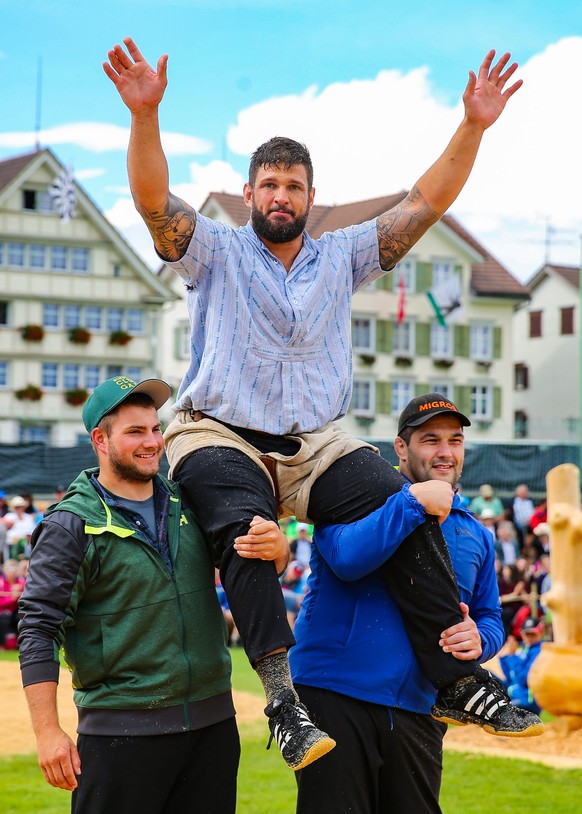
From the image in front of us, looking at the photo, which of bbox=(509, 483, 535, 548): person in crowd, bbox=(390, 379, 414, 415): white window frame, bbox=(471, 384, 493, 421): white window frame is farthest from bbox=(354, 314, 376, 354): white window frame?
bbox=(509, 483, 535, 548): person in crowd

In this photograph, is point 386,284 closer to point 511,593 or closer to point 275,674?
point 511,593

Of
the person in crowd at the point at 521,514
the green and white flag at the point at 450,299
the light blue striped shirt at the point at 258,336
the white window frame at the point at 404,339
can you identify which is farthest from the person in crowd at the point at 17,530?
the white window frame at the point at 404,339

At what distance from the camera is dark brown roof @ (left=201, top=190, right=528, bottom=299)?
39.0 meters

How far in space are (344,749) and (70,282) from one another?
3706 cm

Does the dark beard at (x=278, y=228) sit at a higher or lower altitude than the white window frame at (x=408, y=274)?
lower

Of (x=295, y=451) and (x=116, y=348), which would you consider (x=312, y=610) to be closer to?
(x=295, y=451)

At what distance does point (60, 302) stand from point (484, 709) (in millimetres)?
37180

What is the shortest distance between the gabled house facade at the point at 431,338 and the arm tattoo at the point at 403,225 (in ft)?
123

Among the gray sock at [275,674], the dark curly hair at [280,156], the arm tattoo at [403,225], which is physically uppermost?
the dark curly hair at [280,156]

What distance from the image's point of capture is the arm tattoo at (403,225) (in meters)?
4.16

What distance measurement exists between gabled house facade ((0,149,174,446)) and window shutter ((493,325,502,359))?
13.3 m

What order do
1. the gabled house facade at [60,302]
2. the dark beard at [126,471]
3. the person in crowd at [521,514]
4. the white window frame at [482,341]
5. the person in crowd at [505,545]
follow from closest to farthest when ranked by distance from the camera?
the dark beard at [126,471] → the person in crowd at [505,545] → the person in crowd at [521,514] → the gabled house facade at [60,302] → the white window frame at [482,341]

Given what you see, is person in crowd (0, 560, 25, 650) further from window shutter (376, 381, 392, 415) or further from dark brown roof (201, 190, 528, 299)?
window shutter (376, 381, 392, 415)

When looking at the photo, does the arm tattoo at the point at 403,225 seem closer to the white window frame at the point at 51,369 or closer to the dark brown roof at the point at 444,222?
the dark brown roof at the point at 444,222
